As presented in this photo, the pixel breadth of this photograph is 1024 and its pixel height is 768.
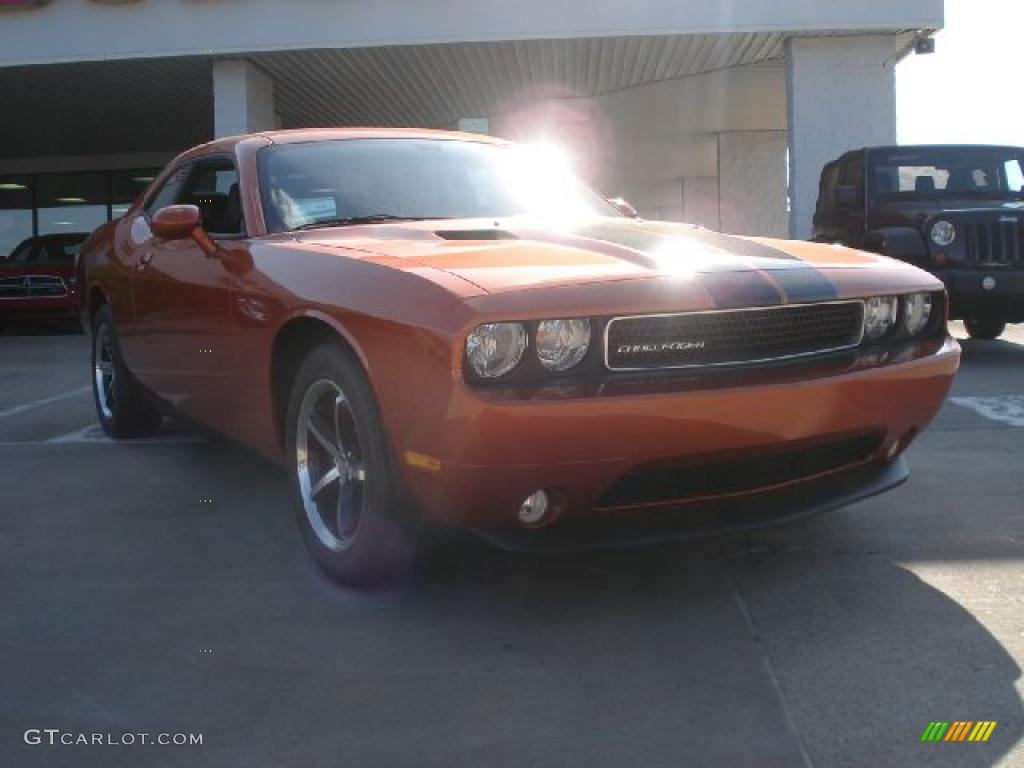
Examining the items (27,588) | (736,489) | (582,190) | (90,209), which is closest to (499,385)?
(736,489)

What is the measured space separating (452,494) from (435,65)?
44.5 feet

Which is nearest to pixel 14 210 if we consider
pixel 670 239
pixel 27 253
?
pixel 27 253

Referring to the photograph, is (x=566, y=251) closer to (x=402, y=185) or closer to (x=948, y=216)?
(x=402, y=185)

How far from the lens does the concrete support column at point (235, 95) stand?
48.1 feet

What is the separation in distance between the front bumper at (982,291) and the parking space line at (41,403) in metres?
6.07

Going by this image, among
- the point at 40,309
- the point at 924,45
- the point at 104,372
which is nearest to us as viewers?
the point at 104,372

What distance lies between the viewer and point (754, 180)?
24.7 meters

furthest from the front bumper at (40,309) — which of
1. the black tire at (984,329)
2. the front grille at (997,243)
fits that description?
the front grille at (997,243)

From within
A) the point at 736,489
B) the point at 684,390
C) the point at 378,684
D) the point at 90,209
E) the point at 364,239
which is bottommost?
the point at 378,684

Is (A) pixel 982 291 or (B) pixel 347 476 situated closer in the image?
(B) pixel 347 476

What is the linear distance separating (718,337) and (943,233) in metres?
5.87

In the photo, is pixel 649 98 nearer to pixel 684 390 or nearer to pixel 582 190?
pixel 582 190

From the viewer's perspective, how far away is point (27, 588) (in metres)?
3.46

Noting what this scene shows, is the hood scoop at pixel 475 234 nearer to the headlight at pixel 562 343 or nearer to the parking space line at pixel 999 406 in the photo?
the headlight at pixel 562 343
